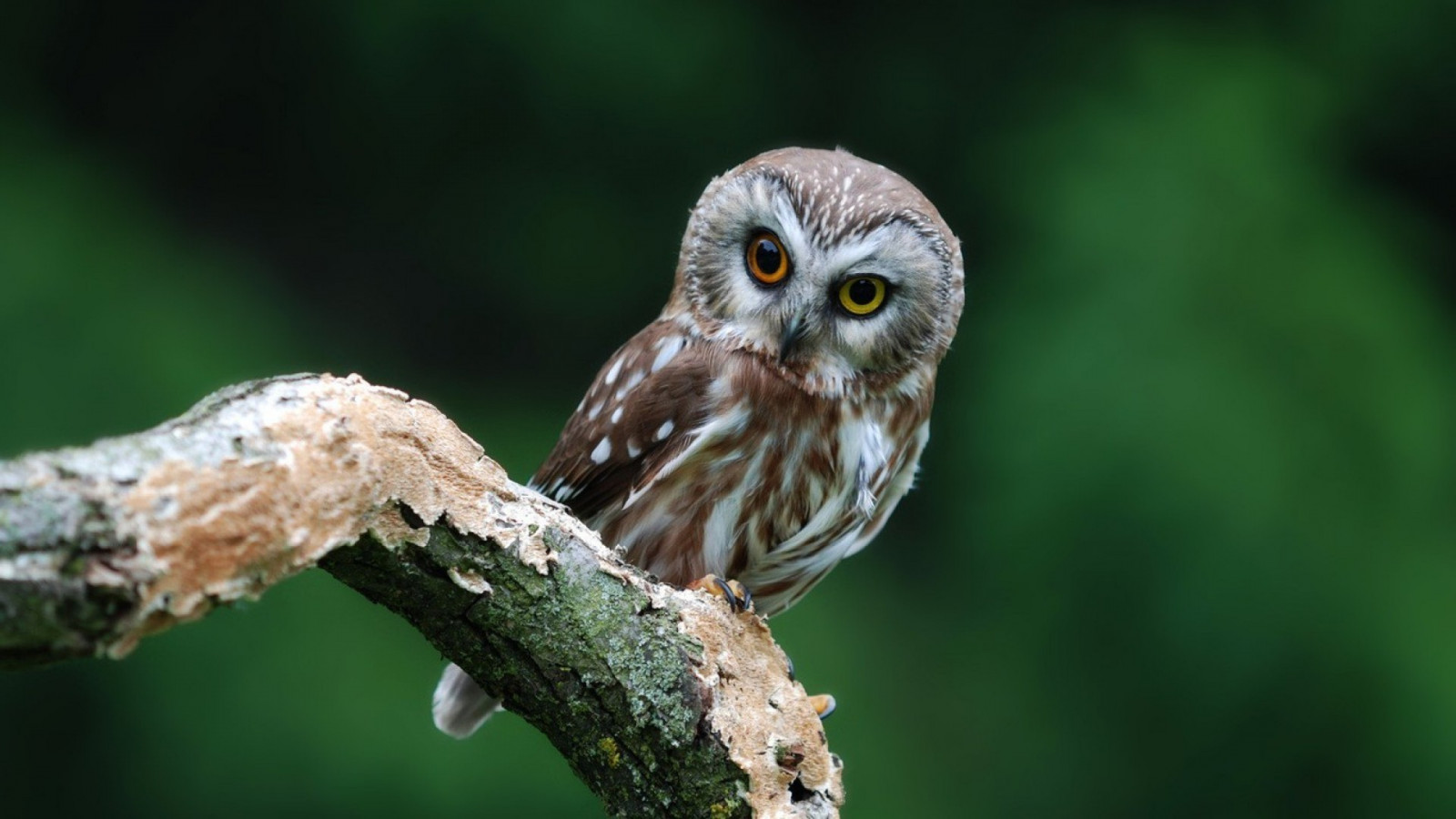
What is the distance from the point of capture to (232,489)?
1340 mm

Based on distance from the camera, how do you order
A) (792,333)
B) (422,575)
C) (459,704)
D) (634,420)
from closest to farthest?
(422,575) < (792,333) < (634,420) < (459,704)

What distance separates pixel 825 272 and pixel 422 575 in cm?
108

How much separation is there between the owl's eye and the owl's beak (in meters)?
0.10

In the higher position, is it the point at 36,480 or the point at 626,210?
the point at 626,210

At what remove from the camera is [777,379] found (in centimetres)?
248

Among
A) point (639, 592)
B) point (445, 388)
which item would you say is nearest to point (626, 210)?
point (445, 388)

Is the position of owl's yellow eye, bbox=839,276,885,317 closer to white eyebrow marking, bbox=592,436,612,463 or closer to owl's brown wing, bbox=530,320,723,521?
owl's brown wing, bbox=530,320,723,521

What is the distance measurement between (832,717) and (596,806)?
28.6 inches

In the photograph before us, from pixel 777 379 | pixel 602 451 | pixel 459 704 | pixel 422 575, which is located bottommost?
pixel 422 575

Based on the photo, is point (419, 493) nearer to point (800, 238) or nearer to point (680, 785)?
point (680, 785)

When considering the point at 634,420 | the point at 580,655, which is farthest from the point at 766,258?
the point at 580,655

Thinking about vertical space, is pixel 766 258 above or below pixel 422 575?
above

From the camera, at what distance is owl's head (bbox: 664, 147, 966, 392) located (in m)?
2.44

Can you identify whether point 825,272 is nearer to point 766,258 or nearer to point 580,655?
point 766,258
